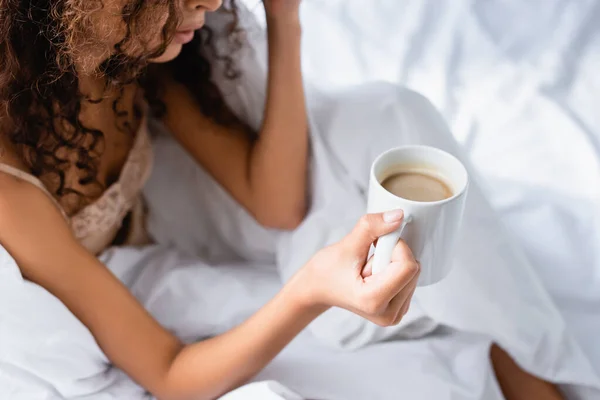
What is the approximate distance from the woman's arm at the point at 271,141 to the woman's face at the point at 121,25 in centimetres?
18

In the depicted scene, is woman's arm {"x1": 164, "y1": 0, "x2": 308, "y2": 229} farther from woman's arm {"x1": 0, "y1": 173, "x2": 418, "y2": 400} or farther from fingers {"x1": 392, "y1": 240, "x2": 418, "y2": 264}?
fingers {"x1": 392, "y1": 240, "x2": 418, "y2": 264}

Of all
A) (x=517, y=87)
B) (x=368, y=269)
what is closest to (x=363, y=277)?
(x=368, y=269)

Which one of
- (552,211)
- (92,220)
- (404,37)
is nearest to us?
(92,220)

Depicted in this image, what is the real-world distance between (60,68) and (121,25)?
3.0 inches

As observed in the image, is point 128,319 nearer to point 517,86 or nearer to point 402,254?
point 402,254

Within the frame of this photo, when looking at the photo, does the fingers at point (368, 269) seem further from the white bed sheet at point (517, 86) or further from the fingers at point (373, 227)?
the white bed sheet at point (517, 86)

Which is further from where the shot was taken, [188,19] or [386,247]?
[188,19]

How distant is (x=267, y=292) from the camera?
1.03m

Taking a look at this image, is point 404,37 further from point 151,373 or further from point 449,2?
point 151,373

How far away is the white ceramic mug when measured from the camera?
669 mm

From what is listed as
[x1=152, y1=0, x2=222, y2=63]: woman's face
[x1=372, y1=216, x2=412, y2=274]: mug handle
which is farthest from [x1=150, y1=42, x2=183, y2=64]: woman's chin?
[x1=372, y1=216, x2=412, y2=274]: mug handle

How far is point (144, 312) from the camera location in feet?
2.93

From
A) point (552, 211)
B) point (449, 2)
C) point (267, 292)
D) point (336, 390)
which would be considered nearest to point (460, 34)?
point (449, 2)

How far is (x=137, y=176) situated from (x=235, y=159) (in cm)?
Result: 14
